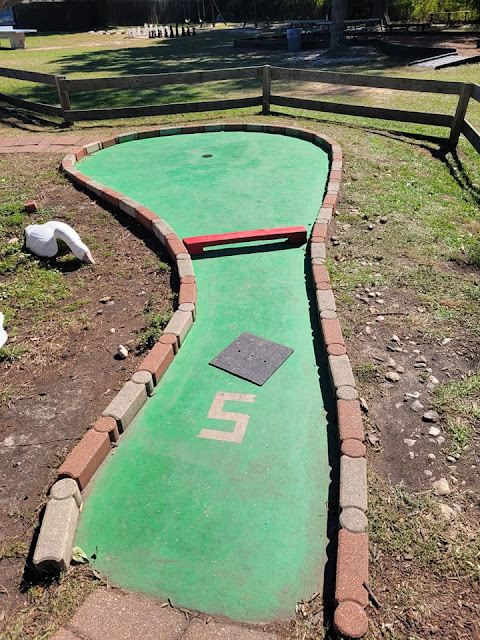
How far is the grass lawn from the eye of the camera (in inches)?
88.9

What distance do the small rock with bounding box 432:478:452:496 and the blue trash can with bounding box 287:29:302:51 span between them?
23332 mm

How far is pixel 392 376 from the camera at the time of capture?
3.52 m

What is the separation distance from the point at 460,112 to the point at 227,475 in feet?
26.3

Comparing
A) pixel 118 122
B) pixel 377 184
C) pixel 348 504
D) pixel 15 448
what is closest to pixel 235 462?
pixel 348 504

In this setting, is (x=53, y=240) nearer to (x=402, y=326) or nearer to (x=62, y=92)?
(x=402, y=326)

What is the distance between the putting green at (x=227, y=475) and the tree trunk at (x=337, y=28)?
18.6 metres

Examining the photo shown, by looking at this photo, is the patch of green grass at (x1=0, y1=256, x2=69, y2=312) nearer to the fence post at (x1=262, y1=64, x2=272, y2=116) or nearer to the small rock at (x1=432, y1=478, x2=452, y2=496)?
the small rock at (x1=432, y1=478, x2=452, y2=496)

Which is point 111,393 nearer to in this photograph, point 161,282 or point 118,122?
point 161,282

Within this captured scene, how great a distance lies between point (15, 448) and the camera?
10.0 feet

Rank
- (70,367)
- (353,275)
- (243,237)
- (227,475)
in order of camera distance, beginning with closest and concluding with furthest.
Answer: (227,475), (70,367), (353,275), (243,237)

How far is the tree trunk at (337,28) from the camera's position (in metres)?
19.1

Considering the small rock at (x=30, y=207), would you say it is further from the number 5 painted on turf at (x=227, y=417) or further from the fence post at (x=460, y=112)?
the fence post at (x=460, y=112)

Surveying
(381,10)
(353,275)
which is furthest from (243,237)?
(381,10)

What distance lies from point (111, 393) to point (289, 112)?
931cm
